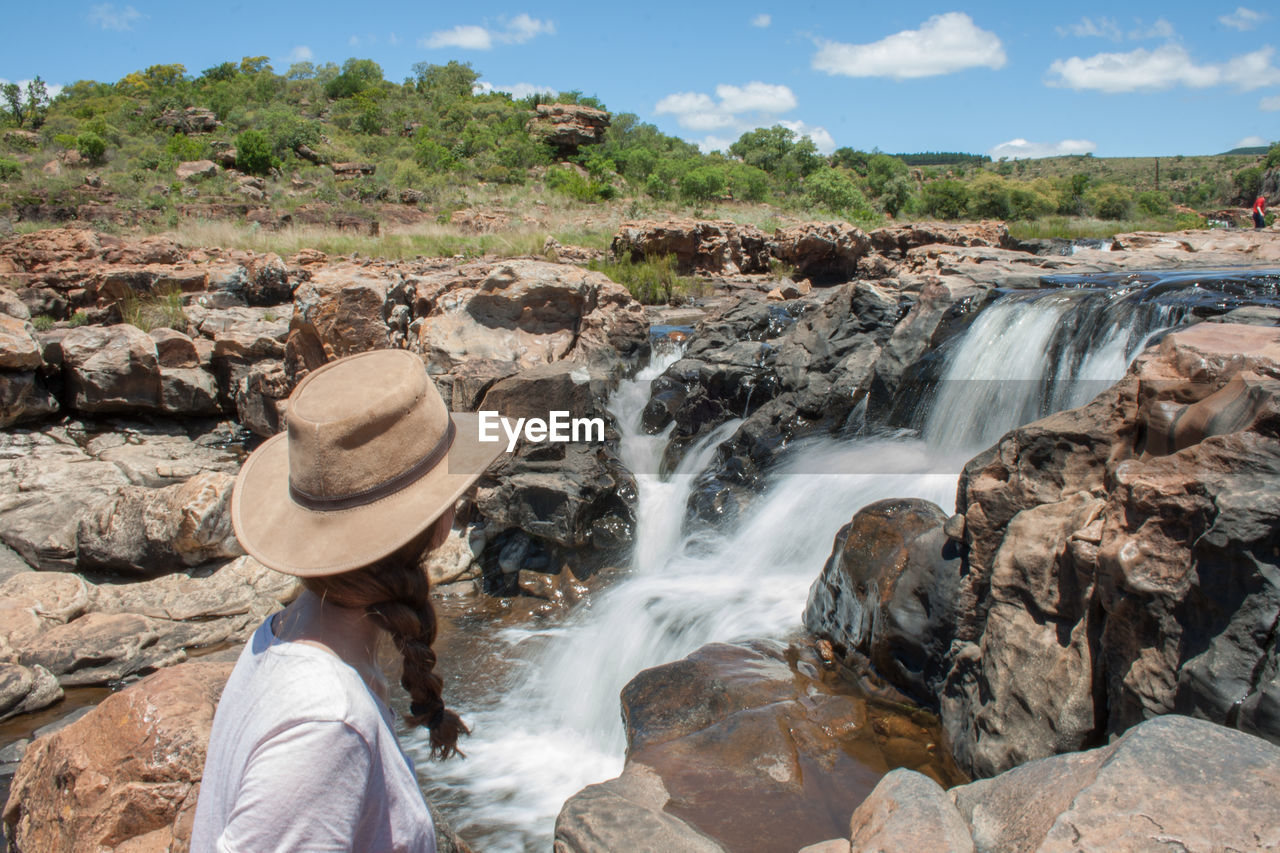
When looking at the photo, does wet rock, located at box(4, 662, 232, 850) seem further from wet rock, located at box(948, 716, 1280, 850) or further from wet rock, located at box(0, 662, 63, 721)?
wet rock, located at box(948, 716, 1280, 850)

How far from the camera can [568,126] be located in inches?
1500

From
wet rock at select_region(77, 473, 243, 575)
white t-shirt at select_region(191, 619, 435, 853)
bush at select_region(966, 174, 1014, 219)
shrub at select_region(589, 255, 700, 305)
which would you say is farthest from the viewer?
bush at select_region(966, 174, 1014, 219)

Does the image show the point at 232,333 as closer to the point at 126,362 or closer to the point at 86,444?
the point at 126,362

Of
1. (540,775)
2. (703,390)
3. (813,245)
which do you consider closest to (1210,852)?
(540,775)

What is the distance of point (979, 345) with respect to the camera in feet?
Answer: 23.4

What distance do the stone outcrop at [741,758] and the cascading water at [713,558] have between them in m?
0.64

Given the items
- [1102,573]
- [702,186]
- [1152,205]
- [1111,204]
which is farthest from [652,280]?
[1152,205]

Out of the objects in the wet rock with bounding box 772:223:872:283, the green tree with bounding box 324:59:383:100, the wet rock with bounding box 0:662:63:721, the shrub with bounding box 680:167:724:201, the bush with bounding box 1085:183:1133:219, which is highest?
the green tree with bounding box 324:59:383:100

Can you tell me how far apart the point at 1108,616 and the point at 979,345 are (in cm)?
464

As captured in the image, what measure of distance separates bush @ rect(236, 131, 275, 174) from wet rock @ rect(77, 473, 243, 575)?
25051mm

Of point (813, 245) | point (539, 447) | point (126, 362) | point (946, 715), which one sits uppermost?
point (813, 245)

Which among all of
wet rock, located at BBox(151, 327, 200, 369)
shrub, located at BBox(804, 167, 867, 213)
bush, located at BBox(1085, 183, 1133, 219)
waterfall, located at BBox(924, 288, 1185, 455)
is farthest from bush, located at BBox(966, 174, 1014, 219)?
wet rock, located at BBox(151, 327, 200, 369)

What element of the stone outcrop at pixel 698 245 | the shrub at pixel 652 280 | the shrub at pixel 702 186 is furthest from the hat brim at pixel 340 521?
the shrub at pixel 702 186

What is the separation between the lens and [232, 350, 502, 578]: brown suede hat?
1.19 meters
